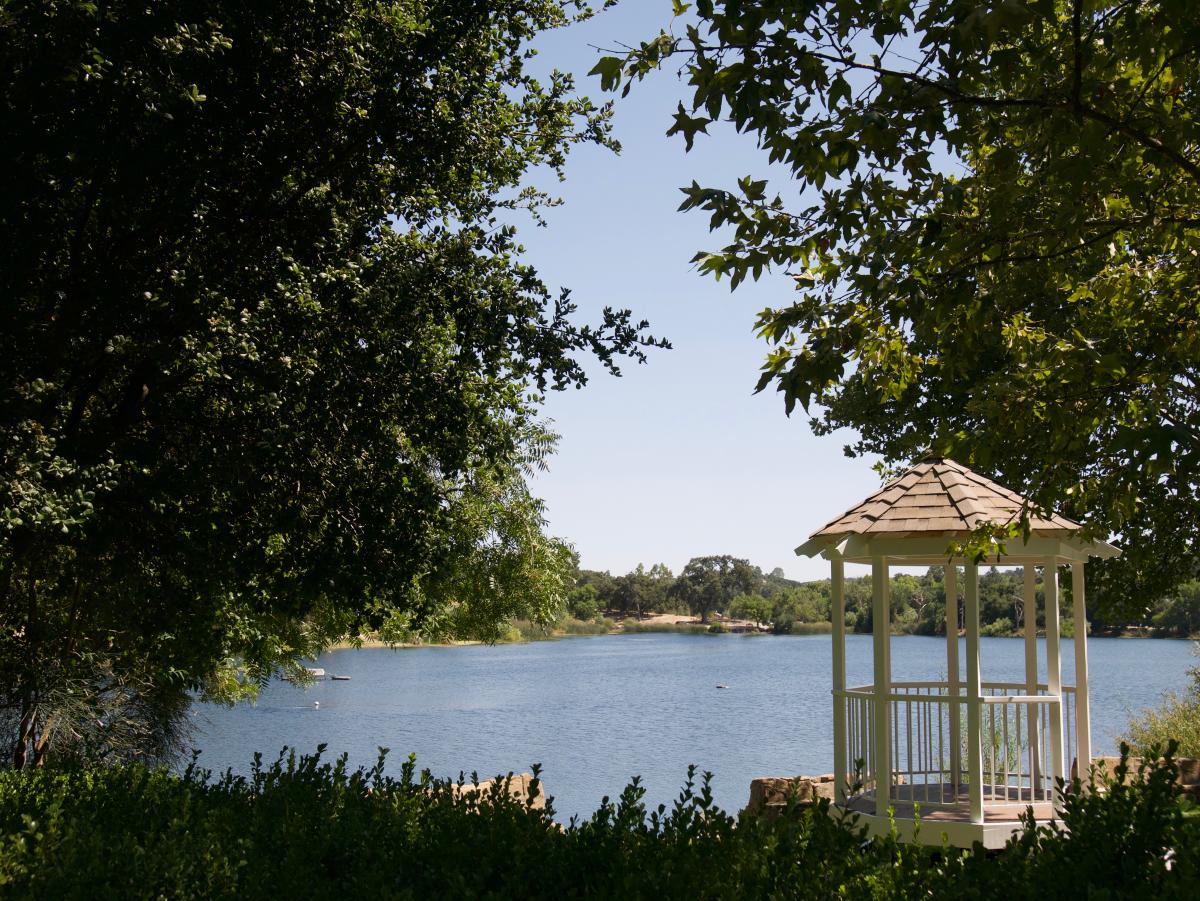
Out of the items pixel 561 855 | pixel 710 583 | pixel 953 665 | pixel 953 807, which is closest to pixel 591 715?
pixel 953 665

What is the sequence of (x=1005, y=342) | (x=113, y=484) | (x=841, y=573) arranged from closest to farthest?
(x=113, y=484) < (x=1005, y=342) < (x=841, y=573)

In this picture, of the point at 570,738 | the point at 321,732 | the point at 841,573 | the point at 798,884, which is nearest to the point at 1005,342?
the point at 841,573

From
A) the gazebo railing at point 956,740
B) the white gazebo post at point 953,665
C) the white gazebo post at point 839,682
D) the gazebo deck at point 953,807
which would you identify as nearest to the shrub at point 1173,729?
the white gazebo post at point 953,665

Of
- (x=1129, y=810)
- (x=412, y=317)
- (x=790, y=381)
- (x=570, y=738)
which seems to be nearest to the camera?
(x=1129, y=810)

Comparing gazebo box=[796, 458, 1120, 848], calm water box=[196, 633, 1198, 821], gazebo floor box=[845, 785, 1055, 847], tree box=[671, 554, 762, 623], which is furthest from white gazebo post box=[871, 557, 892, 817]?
tree box=[671, 554, 762, 623]

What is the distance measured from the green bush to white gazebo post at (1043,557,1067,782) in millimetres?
5318

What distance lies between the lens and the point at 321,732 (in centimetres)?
3045

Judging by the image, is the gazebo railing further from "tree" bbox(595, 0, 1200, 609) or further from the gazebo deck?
"tree" bbox(595, 0, 1200, 609)

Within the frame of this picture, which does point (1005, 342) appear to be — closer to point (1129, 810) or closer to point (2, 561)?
point (1129, 810)

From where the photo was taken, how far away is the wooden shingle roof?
9414mm

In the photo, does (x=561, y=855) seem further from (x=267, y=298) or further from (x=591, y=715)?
(x=591, y=715)

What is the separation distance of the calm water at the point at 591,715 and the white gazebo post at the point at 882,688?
30.0ft

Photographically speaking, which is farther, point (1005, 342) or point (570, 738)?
point (570, 738)

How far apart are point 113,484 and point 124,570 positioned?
2130mm
